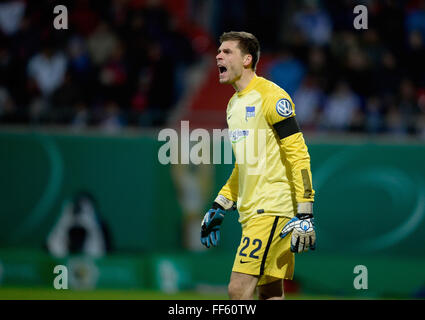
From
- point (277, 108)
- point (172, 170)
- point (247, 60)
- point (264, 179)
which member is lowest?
point (264, 179)

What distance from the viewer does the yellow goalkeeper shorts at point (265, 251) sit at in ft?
19.7

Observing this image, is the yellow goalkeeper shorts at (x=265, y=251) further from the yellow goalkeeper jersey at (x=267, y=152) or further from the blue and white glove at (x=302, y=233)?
the blue and white glove at (x=302, y=233)

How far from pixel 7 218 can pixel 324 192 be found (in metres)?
4.51

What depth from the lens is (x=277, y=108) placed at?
6.11 m

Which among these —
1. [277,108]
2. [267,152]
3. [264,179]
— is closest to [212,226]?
[264,179]

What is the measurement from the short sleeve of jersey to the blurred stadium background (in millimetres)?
4799

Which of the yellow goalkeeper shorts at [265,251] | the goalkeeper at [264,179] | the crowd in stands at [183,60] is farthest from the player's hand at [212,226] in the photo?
the crowd in stands at [183,60]

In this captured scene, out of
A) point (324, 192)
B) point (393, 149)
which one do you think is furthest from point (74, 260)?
point (393, 149)

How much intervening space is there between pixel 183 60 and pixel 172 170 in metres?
3.08

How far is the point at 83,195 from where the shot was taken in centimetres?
1162

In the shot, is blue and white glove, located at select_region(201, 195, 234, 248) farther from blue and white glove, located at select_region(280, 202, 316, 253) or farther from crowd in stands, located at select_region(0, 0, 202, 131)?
crowd in stands, located at select_region(0, 0, 202, 131)

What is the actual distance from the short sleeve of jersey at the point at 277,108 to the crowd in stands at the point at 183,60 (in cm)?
535

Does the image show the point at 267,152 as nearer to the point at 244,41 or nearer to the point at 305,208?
the point at 305,208

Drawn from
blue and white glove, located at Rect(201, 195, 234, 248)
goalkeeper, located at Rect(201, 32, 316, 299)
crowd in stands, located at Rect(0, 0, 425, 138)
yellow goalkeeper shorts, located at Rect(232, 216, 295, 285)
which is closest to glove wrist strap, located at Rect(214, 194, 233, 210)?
blue and white glove, located at Rect(201, 195, 234, 248)
